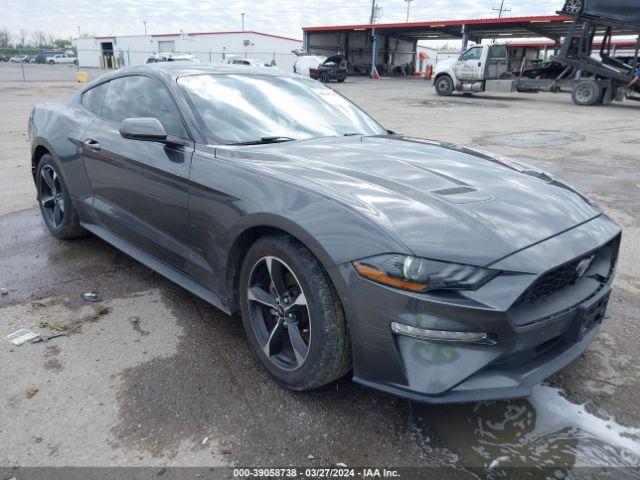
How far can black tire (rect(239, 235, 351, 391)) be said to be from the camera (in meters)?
2.24

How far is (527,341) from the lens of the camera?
6.68 ft

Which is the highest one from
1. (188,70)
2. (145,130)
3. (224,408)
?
(188,70)

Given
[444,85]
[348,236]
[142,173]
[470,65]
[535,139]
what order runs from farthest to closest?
[444,85] < [470,65] < [535,139] < [142,173] < [348,236]

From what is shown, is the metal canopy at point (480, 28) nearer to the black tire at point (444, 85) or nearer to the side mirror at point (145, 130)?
the black tire at point (444, 85)

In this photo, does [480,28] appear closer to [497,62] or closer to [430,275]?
[497,62]

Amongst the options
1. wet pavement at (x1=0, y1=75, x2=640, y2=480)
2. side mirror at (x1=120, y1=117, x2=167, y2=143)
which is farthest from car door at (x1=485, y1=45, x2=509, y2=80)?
side mirror at (x1=120, y1=117, x2=167, y2=143)

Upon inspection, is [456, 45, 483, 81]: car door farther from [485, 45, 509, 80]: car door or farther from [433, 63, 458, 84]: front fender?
[485, 45, 509, 80]: car door

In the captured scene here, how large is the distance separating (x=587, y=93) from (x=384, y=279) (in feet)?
72.7

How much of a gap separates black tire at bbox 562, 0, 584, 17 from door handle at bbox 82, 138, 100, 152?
768 inches

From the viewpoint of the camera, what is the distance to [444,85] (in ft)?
84.4

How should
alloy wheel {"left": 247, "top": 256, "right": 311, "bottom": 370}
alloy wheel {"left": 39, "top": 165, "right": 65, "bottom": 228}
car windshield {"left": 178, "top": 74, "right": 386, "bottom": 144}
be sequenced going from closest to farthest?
alloy wheel {"left": 247, "top": 256, "right": 311, "bottom": 370} < car windshield {"left": 178, "top": 74, "right": 386, "bottom": 144} < alloy wheel {"left": 39, "top": 165, "right": 65, "bottom": 228}

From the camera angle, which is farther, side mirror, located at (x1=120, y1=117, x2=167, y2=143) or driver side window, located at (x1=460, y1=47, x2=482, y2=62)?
driver side window, located at (x1=460, y1=47, x2=482, y2=62)

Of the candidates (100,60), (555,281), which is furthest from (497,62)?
(100,60)

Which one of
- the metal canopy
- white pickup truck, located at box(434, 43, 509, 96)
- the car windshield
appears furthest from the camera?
the metal canopy
